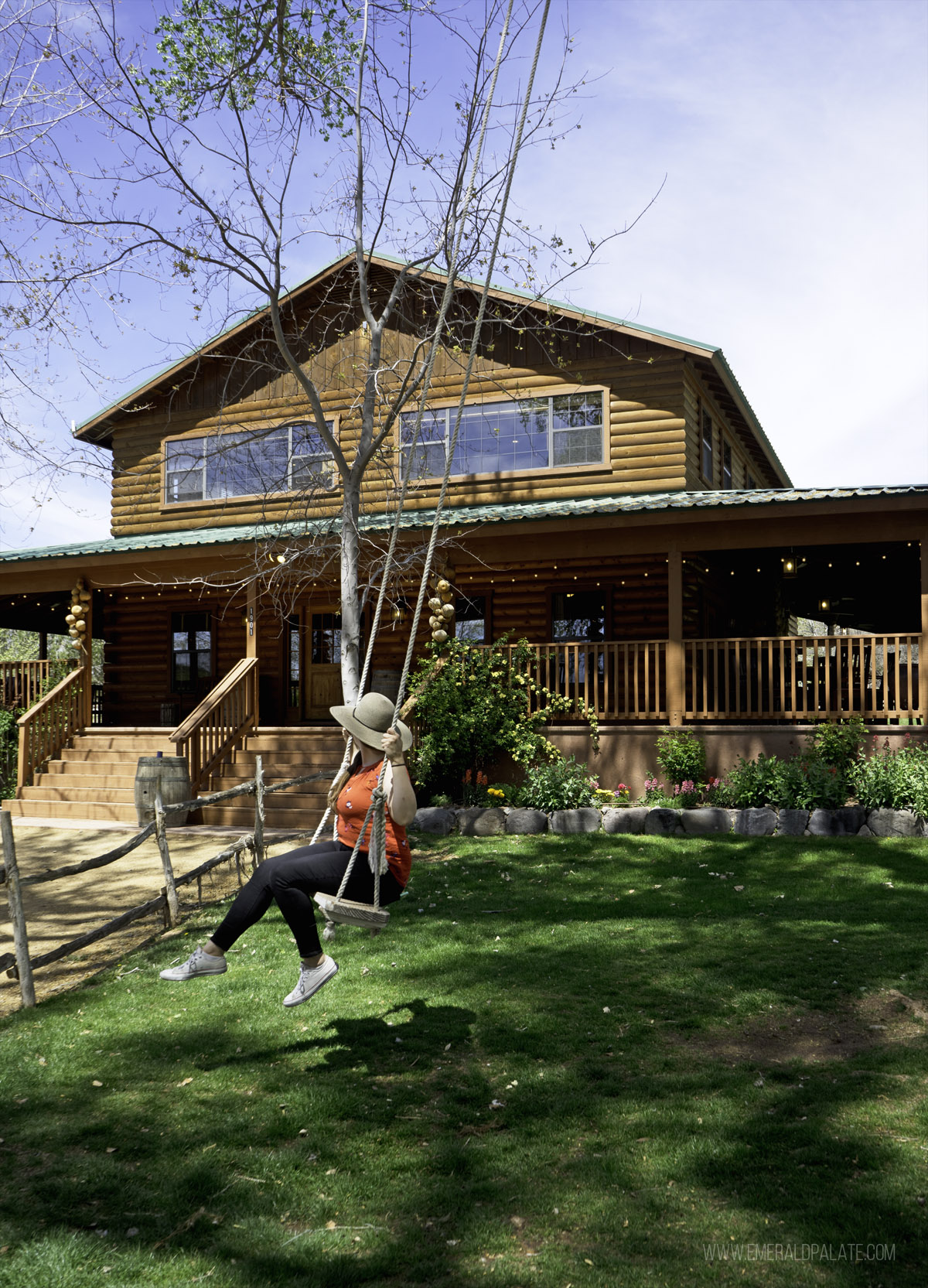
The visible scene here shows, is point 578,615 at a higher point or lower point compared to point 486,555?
lower

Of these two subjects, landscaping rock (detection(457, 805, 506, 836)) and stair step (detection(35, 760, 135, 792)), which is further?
stair step (detection(35, 760, 135, 792))

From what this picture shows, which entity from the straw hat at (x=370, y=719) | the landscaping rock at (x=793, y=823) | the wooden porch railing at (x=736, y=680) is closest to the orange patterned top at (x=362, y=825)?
the straw hat at (x=370, y=719)

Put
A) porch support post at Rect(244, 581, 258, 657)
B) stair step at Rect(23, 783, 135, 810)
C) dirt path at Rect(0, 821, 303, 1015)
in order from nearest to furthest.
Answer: dirt path at Rect(0, 821, 303, 1015), stair step at Rect(23, 783, 135, 810), porch support post at Rect(244, 581, 258, 657)

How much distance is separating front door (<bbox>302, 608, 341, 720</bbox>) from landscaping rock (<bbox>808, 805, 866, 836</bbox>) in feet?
31.1

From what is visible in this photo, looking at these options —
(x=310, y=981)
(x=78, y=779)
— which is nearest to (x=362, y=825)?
(x=310, y=981)

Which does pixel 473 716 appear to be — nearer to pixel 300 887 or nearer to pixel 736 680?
pixel 736 680

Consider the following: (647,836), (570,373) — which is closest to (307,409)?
(570,373)

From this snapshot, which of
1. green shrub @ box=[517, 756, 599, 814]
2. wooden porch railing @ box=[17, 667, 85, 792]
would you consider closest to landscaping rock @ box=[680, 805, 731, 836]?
green shrub @ box=[517, 756, 599, 814]

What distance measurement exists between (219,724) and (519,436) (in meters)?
7.01

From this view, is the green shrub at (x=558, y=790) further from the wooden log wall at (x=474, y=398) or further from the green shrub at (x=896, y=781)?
the wooden log wall at (x=474, y=398)

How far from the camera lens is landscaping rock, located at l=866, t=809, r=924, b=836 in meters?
10.5

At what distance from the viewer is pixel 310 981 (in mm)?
4883

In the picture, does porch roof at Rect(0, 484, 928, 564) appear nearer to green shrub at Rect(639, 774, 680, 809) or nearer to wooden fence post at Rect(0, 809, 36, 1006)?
green shrub at Rect(639, 774, 680, 809)

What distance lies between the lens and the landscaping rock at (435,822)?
38.9ft
